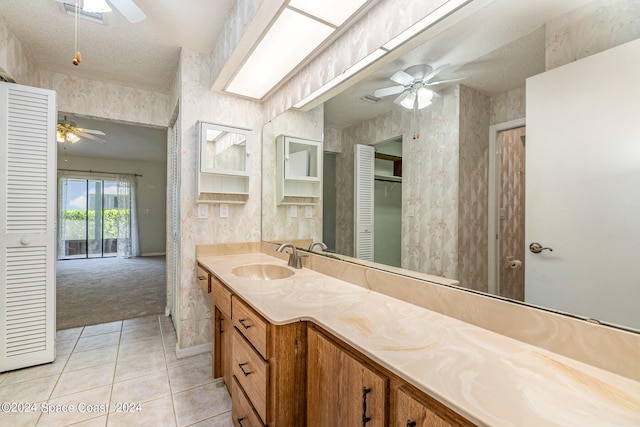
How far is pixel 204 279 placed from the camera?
2.08 m

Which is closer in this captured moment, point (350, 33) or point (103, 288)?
point (350, 33)

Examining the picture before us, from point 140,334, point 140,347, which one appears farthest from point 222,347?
point 140,334

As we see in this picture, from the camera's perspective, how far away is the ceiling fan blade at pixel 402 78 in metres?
1.29

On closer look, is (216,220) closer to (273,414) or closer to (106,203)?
(273,414)

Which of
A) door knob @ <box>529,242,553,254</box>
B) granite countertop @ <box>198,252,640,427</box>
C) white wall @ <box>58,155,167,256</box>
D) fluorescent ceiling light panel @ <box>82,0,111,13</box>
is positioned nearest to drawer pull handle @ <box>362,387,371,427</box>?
granite countertop @ <box>198,252,640,427</box>

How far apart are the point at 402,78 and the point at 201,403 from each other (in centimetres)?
225

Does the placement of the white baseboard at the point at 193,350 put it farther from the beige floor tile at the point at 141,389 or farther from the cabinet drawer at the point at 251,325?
the cabinet drawer at the point at 251,325

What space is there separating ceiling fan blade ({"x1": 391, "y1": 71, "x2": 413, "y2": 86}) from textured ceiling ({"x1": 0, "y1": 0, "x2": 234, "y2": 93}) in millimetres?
1247

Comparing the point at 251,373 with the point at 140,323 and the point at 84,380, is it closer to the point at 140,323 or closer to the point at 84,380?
the point at 84,380

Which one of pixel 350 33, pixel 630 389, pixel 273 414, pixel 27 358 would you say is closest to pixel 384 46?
pixel 350 33

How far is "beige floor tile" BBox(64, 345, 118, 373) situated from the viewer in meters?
2.18

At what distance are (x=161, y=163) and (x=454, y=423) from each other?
8808 millimetres

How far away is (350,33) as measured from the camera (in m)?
1.60


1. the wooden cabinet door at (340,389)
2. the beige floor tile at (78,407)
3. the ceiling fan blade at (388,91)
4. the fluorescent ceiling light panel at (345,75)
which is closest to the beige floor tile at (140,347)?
the beige floor tile at (78,407)
